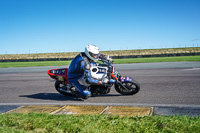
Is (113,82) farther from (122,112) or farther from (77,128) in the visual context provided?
(77,128)

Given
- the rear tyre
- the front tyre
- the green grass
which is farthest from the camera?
the rear tyre

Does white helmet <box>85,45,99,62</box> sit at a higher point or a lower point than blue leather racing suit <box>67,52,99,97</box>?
higher

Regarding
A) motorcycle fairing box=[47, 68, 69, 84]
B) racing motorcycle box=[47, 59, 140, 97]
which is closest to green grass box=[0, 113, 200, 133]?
racing motorcycle box=[47, 59, 140, 97]

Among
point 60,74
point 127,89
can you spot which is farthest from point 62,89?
point 127,89

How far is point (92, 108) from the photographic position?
16.7 feet

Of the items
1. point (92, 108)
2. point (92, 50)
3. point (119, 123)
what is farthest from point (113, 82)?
point (119, 123)

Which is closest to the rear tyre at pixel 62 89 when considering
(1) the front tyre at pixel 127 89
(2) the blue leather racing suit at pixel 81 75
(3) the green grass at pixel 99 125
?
(2) the blue leather racing suit at pixel 81 75

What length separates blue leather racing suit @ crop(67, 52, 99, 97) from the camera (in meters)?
6.21

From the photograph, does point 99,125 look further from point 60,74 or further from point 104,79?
point 60,74

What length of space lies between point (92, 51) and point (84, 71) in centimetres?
60

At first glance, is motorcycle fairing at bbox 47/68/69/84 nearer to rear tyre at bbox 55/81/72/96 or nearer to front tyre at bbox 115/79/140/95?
rear tyre at bbox 55/81/72/96

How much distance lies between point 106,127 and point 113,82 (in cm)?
299

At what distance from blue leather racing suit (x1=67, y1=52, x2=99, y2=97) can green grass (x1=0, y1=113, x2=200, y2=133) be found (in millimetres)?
2251

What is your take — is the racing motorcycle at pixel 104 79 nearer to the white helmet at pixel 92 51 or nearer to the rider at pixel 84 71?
the rider at pixel 84 71
